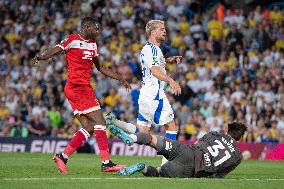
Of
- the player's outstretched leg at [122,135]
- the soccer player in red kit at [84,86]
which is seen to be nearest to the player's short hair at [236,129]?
the player's outstretched leg at [122,135]

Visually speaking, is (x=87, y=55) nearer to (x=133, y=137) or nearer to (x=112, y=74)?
(x=112, y=74)

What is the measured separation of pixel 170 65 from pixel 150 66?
538 inches

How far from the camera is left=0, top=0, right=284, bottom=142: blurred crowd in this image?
25.0m

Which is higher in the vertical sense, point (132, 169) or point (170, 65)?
point (170, 65)

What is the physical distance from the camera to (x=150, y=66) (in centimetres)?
1370

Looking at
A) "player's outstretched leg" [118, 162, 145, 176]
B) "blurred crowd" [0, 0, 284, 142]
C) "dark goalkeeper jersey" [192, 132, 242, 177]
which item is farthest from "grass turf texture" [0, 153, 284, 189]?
"blurred crowd" [0, 0, 284, 142]

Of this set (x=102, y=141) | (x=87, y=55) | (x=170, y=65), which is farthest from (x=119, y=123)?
(x=170, y=65)

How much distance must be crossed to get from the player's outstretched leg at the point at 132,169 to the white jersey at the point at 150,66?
1.97 metres

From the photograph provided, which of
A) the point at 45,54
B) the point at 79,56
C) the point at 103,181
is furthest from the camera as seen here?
the point at 79,56

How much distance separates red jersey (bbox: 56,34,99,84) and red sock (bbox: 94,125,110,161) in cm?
86

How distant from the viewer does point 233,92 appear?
25484 millimetres

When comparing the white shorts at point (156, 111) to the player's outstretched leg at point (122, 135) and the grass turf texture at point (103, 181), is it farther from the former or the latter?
the player's outstretched leg at point (122, 135)

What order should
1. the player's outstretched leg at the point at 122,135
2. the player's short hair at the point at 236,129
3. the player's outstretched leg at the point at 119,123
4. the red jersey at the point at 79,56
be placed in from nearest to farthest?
the player's outstretched leg at the point at 122,135, the player's short hair at the point at 236,129, the player's outstretched leg at the point at 119,123, the red jersey at the point at 79,56

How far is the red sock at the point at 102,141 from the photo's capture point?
45.4 feet
